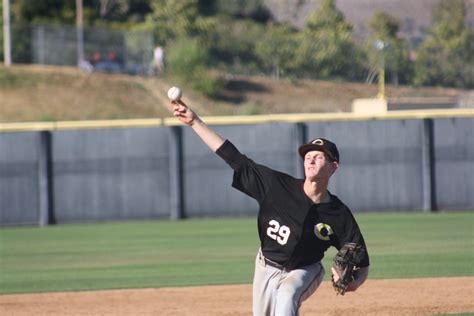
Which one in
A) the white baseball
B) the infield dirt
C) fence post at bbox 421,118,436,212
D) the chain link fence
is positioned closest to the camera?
the white baseball

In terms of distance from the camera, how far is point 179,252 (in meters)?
14.6

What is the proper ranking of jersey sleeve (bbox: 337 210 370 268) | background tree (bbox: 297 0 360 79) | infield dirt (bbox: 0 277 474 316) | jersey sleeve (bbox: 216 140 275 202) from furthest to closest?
background tree (bbox: 297 0 360 79)
infield dirt (bbox: 0 277 474 316)
jersey sleeve (bbox: 216 140 275 202)
jersey sleeve (bbox: 337 210 370 268)

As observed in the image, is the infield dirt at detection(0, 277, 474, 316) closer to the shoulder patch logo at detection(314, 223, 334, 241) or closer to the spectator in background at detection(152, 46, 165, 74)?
the shoulder patch logo at detection(314, 223, 334, 241)

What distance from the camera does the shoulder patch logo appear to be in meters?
5.64

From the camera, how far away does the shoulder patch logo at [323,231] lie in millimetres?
5637

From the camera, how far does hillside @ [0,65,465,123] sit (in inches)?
1331

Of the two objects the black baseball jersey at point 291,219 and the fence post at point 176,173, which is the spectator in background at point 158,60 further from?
the black baseball jersey at point 291,219

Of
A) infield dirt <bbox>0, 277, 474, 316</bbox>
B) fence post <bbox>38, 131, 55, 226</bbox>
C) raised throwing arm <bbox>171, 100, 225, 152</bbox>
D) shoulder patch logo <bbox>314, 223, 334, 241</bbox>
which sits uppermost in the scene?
raised throwing arm <bbox>171, 100, 225, 152</bbox>

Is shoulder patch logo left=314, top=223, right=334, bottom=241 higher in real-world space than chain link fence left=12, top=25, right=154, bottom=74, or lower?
lower

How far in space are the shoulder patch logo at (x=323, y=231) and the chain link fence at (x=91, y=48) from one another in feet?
106

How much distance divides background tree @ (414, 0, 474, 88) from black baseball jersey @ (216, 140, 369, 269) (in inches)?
1096

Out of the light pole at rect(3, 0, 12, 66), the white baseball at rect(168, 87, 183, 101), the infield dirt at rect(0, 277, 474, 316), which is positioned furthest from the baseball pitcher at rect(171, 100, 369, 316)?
the light pole at rect(3, 0, 12, 66)

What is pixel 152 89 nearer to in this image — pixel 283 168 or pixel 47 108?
pixel 47 108

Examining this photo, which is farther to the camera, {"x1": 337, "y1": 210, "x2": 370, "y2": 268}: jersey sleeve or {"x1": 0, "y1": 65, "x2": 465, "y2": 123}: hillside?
{"x1": 0, "y1": 65, "x2": 465, "y2": 123}: hillside
